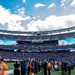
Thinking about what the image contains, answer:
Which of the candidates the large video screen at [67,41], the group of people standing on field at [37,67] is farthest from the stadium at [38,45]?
the group of people standing on field at [37,67]

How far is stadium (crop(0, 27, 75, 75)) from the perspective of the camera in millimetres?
78875

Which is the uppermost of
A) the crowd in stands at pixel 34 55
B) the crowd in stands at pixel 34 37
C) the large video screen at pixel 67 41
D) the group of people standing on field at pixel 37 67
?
the crowd in stands at pixel 34 37

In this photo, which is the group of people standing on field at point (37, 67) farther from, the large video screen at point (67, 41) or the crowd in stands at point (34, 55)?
the crowd in stands at point (34, 55)

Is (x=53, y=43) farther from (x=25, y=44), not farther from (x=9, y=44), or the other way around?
(x=9, y=44)

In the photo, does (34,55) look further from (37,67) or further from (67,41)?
(37,67)

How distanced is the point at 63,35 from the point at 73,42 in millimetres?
12762

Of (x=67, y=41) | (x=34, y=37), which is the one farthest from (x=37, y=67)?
(x=34, y=37)

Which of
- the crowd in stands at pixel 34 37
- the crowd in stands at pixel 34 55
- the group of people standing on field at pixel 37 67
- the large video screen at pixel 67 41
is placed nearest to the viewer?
the group of people standing on field at pixel 37 67

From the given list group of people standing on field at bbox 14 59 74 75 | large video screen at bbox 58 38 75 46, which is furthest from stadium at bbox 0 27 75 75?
group of people standing on field at bbox 14 59 74 75

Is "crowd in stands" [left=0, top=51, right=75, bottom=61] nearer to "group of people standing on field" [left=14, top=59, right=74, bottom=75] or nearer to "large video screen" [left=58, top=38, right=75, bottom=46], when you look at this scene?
"large video screen" [left=58, top=38, right=75, bottom=46]

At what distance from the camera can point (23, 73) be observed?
17.7m

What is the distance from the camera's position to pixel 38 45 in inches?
3575

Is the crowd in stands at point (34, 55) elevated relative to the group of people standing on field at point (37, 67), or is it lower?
elevated

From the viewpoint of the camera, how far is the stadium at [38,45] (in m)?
78.9
